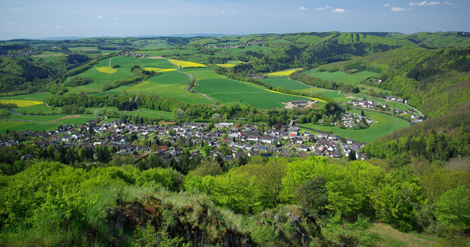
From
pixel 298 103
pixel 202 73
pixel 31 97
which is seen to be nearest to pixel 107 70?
pixel 31 97

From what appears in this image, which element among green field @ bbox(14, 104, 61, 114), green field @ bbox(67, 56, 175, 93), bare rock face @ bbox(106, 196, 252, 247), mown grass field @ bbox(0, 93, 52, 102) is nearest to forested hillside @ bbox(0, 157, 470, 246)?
bare rock face @ bbox(106, 196, 252, 247)

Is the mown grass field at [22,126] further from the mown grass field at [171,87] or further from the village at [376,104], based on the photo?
the village at [376,104]

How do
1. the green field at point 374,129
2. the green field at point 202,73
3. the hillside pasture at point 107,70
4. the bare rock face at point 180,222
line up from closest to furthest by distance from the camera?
the bare rock face at point 180,222 → the green field at point 374,129 → the green field at point 202,73 → the hillside pasture at point 107,70

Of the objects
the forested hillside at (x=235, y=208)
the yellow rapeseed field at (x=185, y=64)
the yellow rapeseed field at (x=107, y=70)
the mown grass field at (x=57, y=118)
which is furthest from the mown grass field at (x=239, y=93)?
the forested hillside at (x=235, y=208)

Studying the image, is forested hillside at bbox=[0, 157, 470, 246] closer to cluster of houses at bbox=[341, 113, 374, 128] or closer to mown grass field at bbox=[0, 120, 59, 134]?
cluster of houses at bbox=[341, 113, 374, 128]

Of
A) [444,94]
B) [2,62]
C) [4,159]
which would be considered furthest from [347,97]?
[2,62]

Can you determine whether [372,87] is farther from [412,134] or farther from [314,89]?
[412,134]
